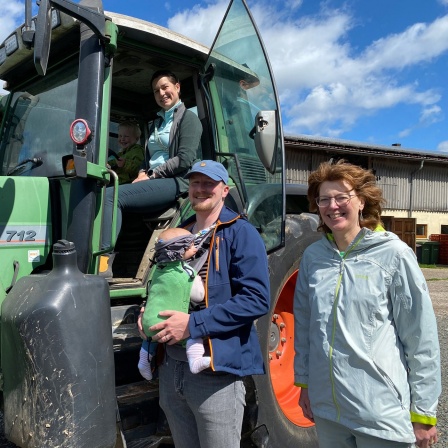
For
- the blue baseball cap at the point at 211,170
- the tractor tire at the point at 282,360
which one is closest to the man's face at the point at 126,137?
the tractor tire at the point at 282,360

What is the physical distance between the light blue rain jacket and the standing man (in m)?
0.26

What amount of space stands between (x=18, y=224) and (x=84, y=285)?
709 mm

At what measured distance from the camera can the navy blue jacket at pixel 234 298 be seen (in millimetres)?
1991

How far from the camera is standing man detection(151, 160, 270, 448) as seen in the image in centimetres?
201

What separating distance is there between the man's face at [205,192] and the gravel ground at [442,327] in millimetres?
2478

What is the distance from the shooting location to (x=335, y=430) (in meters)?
1.92

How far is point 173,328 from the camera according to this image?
2.02 meters

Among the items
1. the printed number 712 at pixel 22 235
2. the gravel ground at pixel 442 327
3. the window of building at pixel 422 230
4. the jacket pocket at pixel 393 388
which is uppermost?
the window of building at pixel 422 230

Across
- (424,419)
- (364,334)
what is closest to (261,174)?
(364,334)

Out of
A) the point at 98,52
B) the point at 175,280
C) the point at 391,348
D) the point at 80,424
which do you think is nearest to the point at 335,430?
the point at 391,348

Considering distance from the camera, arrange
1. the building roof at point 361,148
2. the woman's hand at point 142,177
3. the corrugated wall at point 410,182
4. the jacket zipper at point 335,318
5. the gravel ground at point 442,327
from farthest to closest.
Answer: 1. the corrugated wall at point 410,182
2. the building roof at point 361,148
3. the gravel ground at point 442,327
4. the woman's hand at point 142,177
5. the jacket zipper at point 335,318

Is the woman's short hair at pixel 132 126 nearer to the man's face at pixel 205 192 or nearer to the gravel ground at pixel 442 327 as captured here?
the man's face at pixel 205 192

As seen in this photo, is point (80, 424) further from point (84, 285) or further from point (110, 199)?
point (110, 199)

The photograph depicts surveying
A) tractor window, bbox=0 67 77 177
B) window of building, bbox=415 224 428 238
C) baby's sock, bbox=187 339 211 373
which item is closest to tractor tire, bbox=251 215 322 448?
baby's sock, bbox=187 339 211 373
